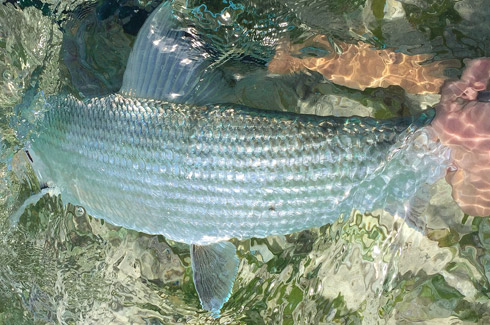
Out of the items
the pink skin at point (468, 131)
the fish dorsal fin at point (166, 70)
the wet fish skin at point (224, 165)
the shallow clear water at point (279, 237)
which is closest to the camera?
the wet fish skin at point (224, 165)

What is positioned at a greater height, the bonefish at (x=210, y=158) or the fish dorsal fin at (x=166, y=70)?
the fish dorsal fin at (x=166, y=70)

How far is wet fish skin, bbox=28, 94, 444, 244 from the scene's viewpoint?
1.74 meters

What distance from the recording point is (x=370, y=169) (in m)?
1.74

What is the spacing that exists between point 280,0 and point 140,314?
199 centimetres

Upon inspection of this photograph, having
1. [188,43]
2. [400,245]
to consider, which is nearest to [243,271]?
[400,245]

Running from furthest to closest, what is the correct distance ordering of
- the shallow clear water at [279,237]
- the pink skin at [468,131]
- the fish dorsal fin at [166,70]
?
the shallow clear water at [279,237], the pink skin at [468,131], the fish dorsal fin at [166,70]

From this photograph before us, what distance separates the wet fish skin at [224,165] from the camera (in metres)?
1.74

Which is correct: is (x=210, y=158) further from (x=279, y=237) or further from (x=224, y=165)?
(x=279, y=237)

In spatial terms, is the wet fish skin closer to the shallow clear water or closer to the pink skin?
the pink skin

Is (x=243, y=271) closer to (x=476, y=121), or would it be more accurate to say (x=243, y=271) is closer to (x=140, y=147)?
(x=140, y=147)

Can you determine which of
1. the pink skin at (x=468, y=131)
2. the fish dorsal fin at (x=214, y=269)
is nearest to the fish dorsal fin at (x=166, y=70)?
the fish dorsal fin at (x=214, y=269)

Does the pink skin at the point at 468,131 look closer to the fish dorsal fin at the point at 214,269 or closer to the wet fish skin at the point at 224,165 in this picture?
the wet fish skin at the point at 224,165

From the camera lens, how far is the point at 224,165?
1.80m

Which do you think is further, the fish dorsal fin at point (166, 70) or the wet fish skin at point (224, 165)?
the fish dorsal fin at point (166, 70)
